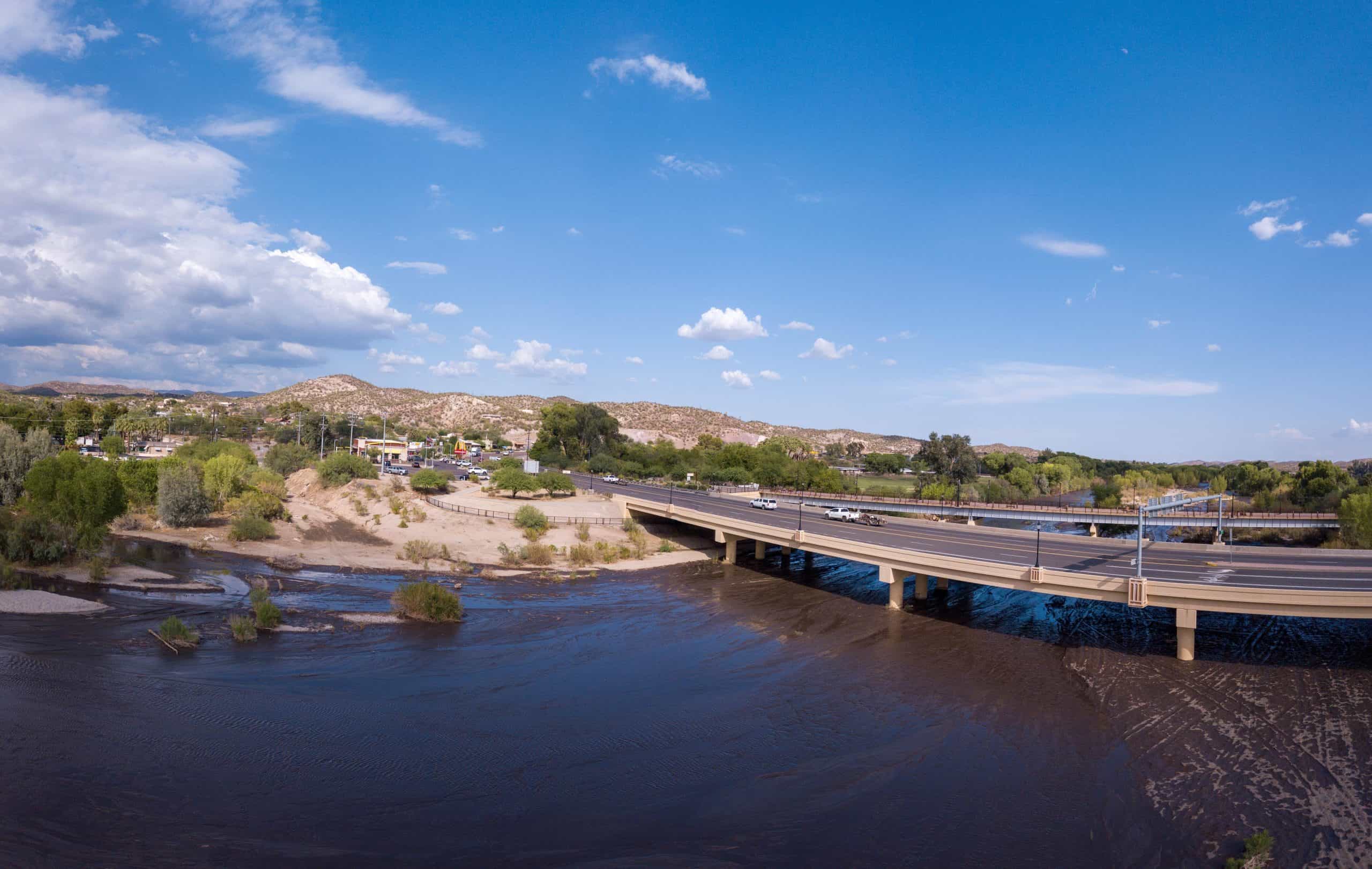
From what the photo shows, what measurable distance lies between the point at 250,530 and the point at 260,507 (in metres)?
5.30

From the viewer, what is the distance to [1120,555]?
41188 millimetres

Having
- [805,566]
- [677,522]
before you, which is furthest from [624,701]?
[677,522]

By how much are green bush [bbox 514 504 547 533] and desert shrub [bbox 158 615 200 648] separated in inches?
1177

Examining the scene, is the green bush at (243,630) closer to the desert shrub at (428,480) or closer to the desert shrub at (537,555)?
the desert shrub at (537,555)

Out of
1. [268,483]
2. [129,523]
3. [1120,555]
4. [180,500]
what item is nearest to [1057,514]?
[1120,555]

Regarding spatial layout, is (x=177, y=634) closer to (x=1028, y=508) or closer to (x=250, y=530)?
(x=250, y=530)

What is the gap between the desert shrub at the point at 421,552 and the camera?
48.0 metres

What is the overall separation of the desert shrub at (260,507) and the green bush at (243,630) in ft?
92.3

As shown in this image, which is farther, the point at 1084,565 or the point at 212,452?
the point at 212,452

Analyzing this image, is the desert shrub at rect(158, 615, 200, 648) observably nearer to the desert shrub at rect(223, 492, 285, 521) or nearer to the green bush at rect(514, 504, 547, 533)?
the desert shrub at rect(223, 492, 285, 521)

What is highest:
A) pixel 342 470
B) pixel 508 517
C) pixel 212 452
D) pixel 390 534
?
pixel 212 452

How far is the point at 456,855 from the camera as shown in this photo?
14.7 m

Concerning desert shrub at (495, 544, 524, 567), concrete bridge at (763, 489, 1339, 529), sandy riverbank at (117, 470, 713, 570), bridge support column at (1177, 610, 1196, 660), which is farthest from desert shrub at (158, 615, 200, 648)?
concrete bridge at (763, 489, 1339, 529)

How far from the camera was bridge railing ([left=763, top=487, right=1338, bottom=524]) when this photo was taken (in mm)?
74250
